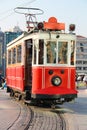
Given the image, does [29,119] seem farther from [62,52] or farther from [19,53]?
[19,53]

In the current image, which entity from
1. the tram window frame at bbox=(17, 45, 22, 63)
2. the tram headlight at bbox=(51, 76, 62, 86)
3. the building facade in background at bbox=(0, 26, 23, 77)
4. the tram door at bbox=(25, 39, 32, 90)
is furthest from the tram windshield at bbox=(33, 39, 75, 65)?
the building facade in background at bbox=(0, 26, 23, 77)

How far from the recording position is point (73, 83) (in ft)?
60.2

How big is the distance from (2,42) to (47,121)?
3595cm

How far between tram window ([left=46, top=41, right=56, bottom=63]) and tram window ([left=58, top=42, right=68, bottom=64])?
0.19 meters

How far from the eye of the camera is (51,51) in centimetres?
1825

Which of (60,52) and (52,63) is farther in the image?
(60,52)

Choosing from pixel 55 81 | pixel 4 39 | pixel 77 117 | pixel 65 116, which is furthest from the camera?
pixel 4 39

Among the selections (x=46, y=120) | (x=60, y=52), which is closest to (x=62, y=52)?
(x=60, y=52)

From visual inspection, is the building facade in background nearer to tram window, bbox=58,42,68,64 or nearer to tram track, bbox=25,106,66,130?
tram window, bbox=58,42,68,64

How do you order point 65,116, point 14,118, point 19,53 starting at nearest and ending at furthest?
1. point 14,118
2. point 65,116
3. point 19,53

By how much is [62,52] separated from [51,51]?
1.38ft

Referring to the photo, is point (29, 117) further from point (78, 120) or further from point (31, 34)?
point (31, 34)

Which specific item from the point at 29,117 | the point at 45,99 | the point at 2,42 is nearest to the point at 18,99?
the point at 45,99

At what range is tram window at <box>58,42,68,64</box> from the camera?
18.3 m
